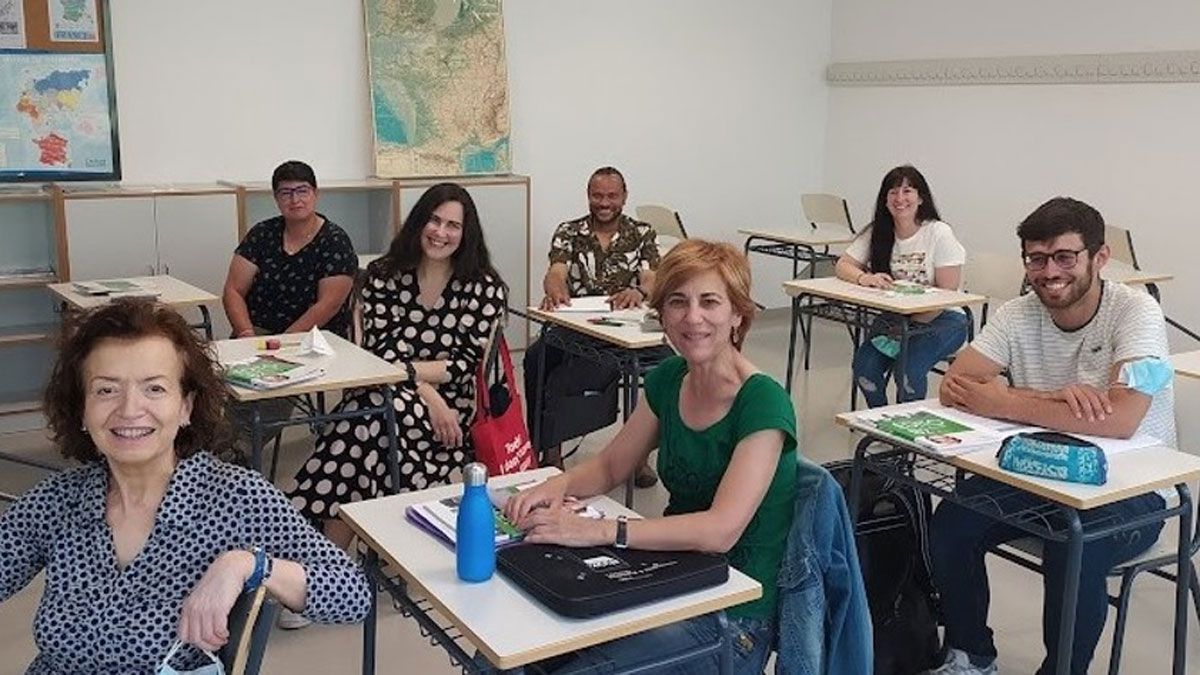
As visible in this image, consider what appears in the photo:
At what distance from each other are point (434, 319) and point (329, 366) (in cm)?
43

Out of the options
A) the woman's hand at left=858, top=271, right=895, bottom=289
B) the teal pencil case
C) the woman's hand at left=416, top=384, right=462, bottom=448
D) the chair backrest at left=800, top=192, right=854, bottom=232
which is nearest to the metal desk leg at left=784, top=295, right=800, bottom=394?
the woman's hand at left=858, top=271, right=895, bottom=289

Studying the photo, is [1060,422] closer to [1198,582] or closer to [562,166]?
[1198,582]

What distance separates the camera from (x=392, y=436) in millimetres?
3277

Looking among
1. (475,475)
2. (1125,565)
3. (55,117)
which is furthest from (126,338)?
(55,117)

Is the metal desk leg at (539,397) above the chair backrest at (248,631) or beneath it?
beneath

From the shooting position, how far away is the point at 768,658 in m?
2.02

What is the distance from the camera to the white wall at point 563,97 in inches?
215

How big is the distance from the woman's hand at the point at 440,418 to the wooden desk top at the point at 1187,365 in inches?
83.6

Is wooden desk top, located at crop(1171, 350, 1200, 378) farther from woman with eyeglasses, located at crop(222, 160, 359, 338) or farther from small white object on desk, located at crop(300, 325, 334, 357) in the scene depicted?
woman with eyeglasses, located at crop(222, 160, 359, 338)

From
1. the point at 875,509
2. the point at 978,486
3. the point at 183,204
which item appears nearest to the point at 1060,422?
the point at 978,486

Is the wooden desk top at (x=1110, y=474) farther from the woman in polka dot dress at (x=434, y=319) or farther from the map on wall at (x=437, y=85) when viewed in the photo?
the map on wall at (x=437, y=85)

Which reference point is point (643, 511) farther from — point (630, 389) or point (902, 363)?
point (902, 363)

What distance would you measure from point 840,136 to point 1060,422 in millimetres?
5393

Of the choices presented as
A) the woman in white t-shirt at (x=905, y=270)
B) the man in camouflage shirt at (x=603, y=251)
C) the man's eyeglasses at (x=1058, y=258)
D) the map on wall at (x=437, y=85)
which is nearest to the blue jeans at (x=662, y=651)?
the man's eyeglasses at (x=1058, y=258)
